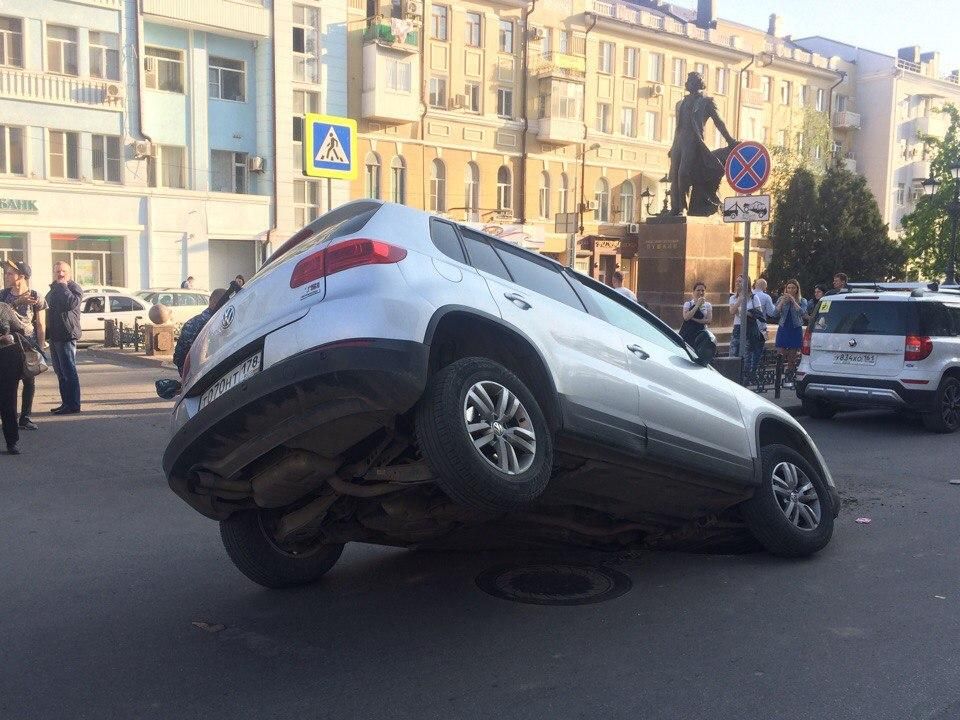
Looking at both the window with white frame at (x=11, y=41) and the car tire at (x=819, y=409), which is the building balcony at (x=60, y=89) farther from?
the car tire at (x=819, y=409)

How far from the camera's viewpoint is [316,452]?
405cm

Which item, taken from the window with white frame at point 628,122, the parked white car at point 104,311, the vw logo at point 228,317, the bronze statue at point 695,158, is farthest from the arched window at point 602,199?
the vw logo at point 228,317

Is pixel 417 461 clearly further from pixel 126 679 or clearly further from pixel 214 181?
pixel 214 181

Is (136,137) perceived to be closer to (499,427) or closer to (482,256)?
(482,256)

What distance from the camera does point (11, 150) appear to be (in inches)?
1291

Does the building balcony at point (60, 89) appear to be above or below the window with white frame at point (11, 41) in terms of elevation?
below

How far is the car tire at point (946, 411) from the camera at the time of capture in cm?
1184

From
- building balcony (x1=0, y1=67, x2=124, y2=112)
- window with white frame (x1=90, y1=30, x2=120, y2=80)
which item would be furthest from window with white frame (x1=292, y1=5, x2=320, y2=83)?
building balcony (x1=0, y1=67, x2=124, y2=112)

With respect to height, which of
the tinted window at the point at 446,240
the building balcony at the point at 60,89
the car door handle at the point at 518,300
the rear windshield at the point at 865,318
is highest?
the building balcony at the point at 60,89

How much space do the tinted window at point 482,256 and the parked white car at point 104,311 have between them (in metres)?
21.8

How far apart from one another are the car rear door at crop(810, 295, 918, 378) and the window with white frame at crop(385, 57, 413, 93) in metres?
29.9

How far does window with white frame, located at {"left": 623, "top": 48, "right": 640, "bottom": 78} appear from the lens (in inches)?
1895

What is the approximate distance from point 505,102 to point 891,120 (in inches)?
1251

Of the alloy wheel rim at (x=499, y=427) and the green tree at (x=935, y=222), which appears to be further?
the green tree at (x=935, y=222)
